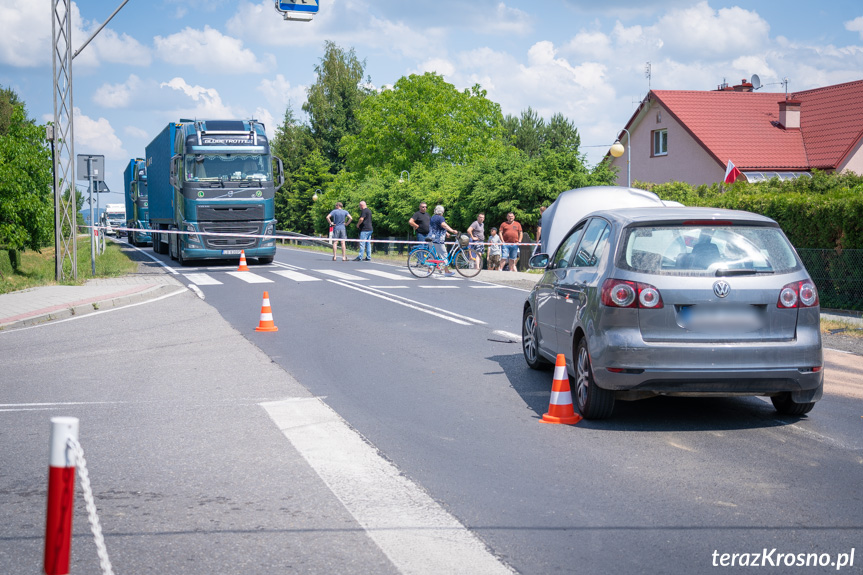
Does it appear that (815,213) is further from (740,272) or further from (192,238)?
(192,238)

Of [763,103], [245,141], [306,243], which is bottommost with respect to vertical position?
[306,243]

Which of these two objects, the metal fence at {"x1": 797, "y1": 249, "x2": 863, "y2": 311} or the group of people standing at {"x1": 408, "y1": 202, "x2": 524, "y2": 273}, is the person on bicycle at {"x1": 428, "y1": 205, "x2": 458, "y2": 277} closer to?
the group of people standing at {"x1": 408, "y1": 202, "x2": 524, "y2": 273}

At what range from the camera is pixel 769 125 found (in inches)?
1608

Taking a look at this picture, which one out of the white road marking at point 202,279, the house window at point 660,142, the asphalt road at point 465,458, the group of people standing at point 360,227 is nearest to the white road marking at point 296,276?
the white road marking at point 202,279

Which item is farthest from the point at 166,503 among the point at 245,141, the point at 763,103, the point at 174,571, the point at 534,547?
the point at 763,103

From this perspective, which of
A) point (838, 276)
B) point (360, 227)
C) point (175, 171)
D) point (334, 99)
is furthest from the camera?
point (334, 99)

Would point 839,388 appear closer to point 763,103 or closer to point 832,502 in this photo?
point 832,502

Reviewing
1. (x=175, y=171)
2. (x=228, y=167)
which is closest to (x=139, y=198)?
(x=175, y=171)

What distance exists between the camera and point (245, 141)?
24.8 meters

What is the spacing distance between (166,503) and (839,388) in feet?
20.7

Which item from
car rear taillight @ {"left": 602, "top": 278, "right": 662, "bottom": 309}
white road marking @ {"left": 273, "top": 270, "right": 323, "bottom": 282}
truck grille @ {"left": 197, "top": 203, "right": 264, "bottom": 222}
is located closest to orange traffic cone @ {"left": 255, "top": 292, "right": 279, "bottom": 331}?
car rear taillight @ {"left": 602, "top": 278, "right": 662, "bottom": 309}

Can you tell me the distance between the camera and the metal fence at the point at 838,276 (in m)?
14.8

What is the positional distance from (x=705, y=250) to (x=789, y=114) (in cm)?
3786

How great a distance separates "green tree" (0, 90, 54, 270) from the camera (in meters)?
28.9
